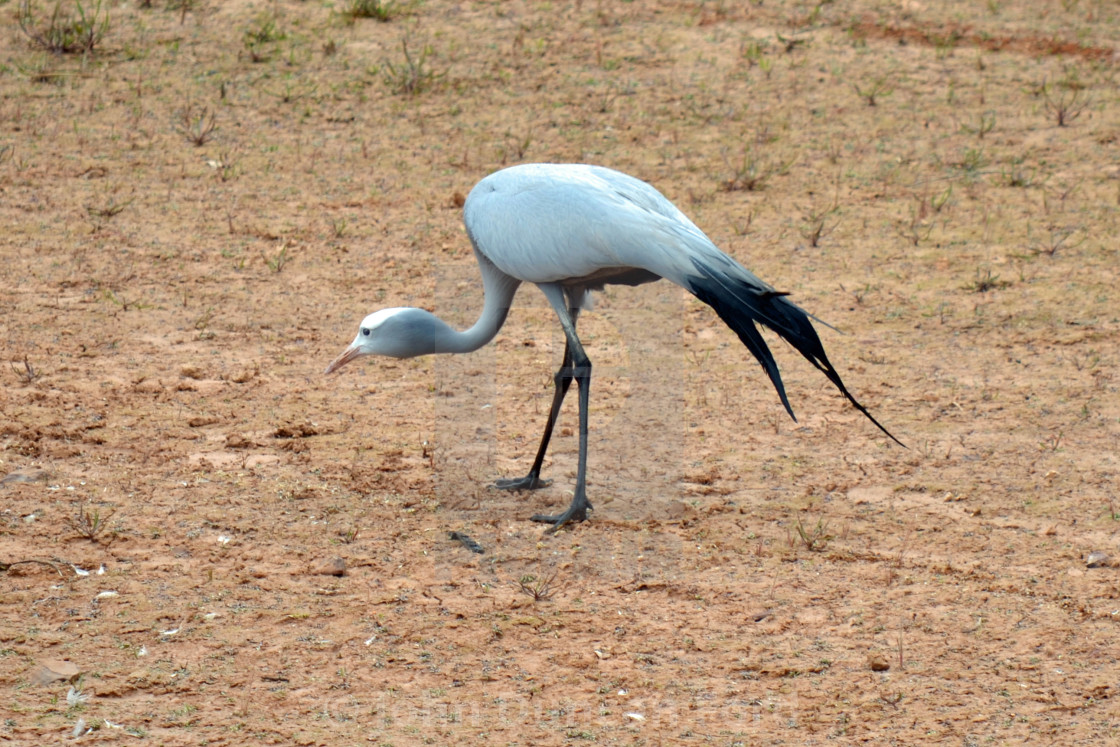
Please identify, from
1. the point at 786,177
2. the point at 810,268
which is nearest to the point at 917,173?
the point at 786,177

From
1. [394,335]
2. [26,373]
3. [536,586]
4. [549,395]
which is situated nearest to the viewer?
[536,586]

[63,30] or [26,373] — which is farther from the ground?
[63,30]

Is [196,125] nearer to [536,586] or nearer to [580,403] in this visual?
[580,403]

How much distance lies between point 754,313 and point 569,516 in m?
1.02

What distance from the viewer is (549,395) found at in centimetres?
548

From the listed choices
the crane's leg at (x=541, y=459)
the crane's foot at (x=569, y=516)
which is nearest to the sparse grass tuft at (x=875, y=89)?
the crane's leg at (x=541, y=459)

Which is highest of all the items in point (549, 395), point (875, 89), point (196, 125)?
point (875, 89)

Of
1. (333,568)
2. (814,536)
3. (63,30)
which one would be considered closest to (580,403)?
(814,536)

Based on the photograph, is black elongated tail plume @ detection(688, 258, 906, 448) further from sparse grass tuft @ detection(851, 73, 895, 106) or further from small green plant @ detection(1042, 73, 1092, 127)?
small green plant @ detection(1042, 73, 1092, 127)

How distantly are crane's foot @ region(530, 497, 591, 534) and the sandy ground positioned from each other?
77mm

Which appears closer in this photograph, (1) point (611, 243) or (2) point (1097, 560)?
(2) point (1097, 560)

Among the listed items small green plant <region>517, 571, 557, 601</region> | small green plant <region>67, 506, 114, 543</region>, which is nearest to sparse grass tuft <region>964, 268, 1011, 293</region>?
small green plant <region>517, 571, 557, 601</region>

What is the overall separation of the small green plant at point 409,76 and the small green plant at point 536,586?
5142 mm

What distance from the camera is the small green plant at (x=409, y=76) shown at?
848cm
